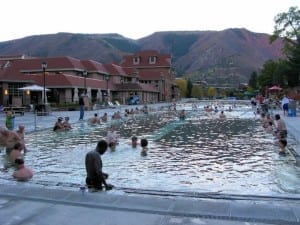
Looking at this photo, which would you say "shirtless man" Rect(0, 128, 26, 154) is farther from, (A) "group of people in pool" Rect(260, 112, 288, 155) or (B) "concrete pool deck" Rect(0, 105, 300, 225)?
(A) "group of people in pool" Rect(260, 112, 288, 155)

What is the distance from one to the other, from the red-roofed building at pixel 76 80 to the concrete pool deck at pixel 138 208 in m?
30.0

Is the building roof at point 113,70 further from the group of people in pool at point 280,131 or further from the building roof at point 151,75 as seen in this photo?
the group of people in pool at point 280,131

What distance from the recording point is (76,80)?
188 feet

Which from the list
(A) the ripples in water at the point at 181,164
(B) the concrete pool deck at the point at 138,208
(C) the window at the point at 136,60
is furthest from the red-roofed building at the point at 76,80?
(B) the concrete pool deck at the point at 138,208

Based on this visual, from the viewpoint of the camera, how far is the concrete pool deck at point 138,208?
6.34 meters

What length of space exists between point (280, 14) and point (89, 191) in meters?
61.2

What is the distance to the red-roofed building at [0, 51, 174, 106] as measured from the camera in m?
44.7

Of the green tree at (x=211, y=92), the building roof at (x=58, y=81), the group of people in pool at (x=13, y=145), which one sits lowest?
the group of people in pool at (x=13, y=145)

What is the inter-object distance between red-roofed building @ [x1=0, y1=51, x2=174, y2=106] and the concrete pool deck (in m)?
30.0

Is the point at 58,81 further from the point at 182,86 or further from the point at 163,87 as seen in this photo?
the point at 182,86

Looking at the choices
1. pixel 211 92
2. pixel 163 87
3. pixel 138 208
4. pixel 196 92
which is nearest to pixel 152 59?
pixel 163 87

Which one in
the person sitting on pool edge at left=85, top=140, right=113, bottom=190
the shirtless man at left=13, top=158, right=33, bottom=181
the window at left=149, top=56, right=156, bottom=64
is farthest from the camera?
the window at left=149, top=56, right=156, bottom=64

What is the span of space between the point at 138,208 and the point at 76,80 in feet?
170

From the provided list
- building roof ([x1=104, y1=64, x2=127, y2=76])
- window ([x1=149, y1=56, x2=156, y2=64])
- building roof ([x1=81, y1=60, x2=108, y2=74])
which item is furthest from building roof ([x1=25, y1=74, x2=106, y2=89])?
window ([x1=149, y1=56, x2=156, y2=64])
